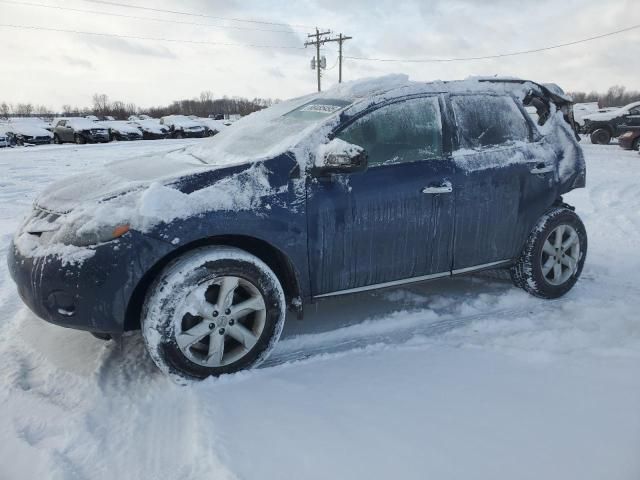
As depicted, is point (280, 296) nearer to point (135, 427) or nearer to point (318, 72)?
point (135, 427)

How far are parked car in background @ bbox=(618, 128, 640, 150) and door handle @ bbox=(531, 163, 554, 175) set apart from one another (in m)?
12.8

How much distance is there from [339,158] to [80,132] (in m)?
24.4

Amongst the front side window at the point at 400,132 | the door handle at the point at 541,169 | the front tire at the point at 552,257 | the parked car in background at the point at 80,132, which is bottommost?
the front tire at the point at 552,257

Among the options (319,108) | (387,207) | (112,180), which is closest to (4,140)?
(112,180)

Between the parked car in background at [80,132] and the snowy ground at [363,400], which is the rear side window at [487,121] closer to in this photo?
the snowy ground at [363,400]

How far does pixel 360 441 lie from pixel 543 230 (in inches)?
94.6

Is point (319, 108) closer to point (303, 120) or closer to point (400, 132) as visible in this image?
point (303, 120)

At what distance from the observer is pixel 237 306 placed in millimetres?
2668

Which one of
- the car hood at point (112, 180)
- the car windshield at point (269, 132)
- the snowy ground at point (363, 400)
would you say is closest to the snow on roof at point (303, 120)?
the car windshield at point (269, 132)

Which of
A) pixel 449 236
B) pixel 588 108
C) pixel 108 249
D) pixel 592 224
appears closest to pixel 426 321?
pixel 449 236

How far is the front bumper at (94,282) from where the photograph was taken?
2396 millimetres

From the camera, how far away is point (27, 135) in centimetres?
2364

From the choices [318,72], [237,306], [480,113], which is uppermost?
[318,72]

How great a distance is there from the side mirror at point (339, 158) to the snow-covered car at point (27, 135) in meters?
25.4
